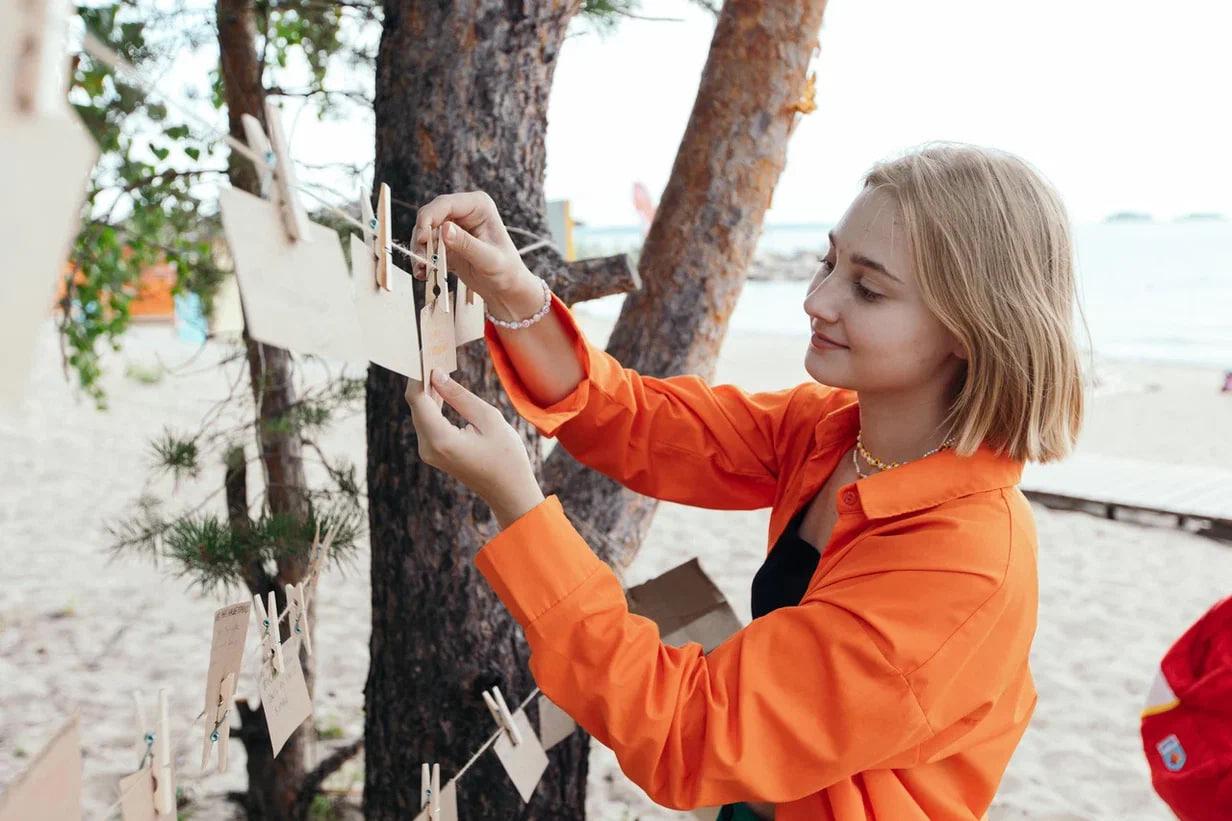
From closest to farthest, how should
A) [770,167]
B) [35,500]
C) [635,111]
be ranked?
[770,167] → [35,500] → [635,111]

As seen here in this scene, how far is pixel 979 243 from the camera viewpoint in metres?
0.97

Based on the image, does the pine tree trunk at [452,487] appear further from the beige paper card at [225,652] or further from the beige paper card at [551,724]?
the beige paper card at [225,652]

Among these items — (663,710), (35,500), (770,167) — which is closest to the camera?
(663,710)

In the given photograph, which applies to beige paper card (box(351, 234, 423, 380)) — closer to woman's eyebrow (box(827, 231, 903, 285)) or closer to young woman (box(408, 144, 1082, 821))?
young woman (box(408, 144, 1082, 821))

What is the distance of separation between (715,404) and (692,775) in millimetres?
552

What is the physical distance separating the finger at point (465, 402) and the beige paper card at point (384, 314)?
4cm

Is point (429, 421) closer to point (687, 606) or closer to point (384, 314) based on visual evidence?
point (384, 314)

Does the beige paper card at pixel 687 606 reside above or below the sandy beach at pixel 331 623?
above

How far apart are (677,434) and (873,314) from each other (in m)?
0.36

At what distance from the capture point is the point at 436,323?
88 cm

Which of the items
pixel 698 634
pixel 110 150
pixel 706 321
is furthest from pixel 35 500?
pixel 698 634

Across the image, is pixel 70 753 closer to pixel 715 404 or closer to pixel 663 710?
pixel 663 710

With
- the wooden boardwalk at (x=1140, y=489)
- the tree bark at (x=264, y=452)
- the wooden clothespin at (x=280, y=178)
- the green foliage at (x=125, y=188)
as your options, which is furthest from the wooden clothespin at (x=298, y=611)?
the wooden boardwalk at (x=1140, y=489)

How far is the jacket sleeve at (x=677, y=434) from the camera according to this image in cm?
124
